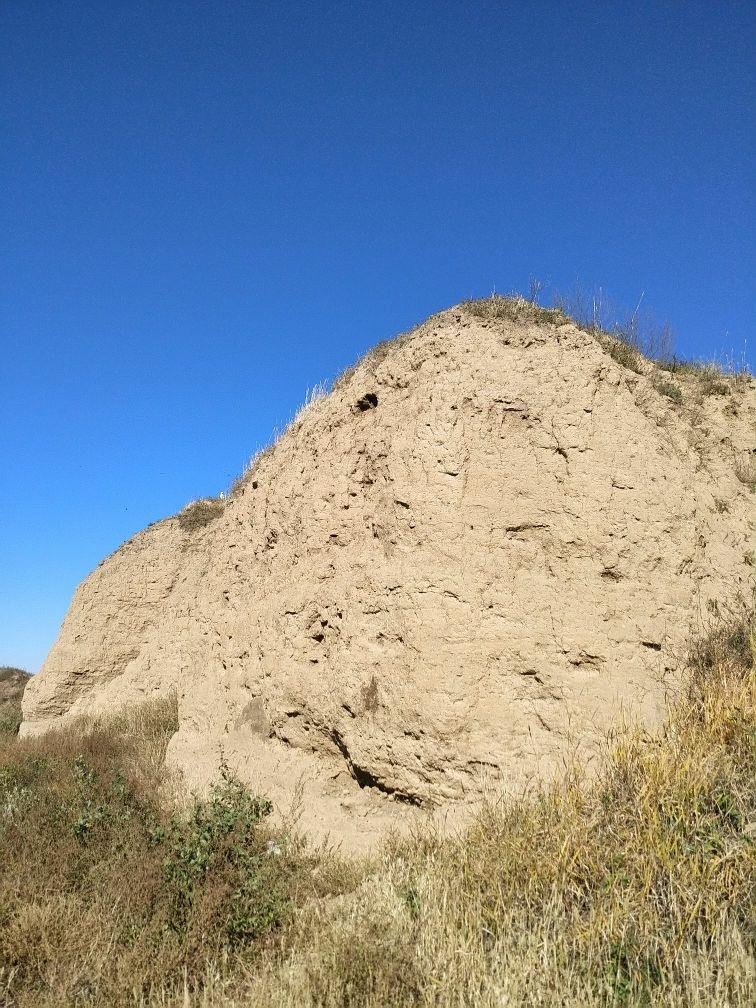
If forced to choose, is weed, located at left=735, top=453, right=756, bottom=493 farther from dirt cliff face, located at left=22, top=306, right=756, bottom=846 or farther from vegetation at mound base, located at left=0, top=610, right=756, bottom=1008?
vegetation at mound base, located at left=0, top=610, right=756, bottom=1008

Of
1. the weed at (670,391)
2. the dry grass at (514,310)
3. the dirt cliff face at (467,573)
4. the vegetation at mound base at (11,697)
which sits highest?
the dry grass at (514,310)

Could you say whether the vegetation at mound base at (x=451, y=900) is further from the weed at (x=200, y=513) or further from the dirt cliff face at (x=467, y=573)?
the weed at (x=200, y=513)

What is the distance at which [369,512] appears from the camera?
6.58m

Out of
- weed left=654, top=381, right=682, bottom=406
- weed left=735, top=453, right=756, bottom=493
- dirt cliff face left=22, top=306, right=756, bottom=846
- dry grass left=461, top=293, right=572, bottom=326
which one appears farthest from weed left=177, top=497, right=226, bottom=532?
weed left=735, top=453, right=756, bottom=493

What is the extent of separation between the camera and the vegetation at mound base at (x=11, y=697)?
12.0 m

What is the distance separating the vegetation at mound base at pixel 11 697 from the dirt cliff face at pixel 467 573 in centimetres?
643

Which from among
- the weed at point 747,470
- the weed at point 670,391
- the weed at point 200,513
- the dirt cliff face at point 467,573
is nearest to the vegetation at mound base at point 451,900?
the dirt cliff face at point 467,573

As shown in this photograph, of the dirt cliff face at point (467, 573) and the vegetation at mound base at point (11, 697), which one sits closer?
the dirt cliff face at point (467, 573)

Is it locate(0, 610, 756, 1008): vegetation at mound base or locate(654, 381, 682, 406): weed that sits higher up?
locate(654, 381, 682, 406): weed

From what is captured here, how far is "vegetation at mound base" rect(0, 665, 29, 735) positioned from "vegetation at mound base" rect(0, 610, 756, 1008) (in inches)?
309

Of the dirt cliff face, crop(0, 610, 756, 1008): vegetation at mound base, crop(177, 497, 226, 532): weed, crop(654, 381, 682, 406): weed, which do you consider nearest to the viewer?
crop(0, 610, 756, 1008): vegetation at mound base

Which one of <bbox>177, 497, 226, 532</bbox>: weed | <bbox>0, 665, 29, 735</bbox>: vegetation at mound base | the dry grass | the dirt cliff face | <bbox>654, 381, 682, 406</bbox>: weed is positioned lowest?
<bbox>0, 665, 29, 735</bbox>: vegetation at mound base

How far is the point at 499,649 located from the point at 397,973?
104 inches

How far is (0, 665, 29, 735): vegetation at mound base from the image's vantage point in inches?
472
